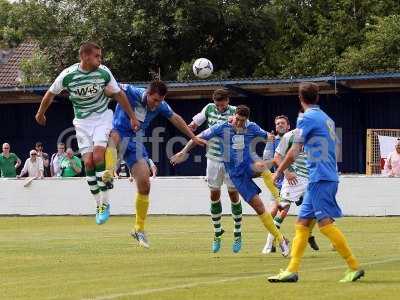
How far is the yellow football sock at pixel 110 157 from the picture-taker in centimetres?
1569

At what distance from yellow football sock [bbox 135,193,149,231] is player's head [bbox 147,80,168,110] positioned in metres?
1.33

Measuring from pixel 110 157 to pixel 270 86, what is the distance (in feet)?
73.3

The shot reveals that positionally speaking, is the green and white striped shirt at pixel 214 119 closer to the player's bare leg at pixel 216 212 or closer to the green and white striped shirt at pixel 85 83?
the player's bare leg at pixel 216 212

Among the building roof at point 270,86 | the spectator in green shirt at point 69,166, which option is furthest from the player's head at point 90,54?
the building roof at point 270,86

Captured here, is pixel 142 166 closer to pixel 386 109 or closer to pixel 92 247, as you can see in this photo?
pixel 92 247

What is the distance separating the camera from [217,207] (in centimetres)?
1753

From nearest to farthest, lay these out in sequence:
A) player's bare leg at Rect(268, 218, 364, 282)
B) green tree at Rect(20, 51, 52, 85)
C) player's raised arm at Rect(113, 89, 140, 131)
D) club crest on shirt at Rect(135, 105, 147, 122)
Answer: player's bare leg at Rect(268, 218, 364, 282)
player's raised arm at Rect(113, 89, 140, 131)
club crest on shirt at Rect(135, 105, 147, 122)
green tree at Rect(20, 51, 52, 85)

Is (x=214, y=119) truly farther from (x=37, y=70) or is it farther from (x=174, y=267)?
(x=37, y=70)

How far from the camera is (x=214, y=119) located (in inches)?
671

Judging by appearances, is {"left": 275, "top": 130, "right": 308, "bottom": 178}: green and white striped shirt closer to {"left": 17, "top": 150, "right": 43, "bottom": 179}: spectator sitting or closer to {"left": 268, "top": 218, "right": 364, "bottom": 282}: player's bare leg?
{"left": 268, "top": 218, "right": 364, "bottom": 282}: player's bare leg

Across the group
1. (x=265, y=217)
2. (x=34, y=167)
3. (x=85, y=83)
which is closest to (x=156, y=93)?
(x=85, y=83)

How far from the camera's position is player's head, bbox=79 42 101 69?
1498 centimetres

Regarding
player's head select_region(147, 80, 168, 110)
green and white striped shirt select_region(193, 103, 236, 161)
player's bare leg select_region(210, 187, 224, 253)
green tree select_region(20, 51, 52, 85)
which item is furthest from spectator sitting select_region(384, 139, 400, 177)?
green tree select_region(20, 51, 52, 85)

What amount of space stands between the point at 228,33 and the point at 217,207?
34.2m
